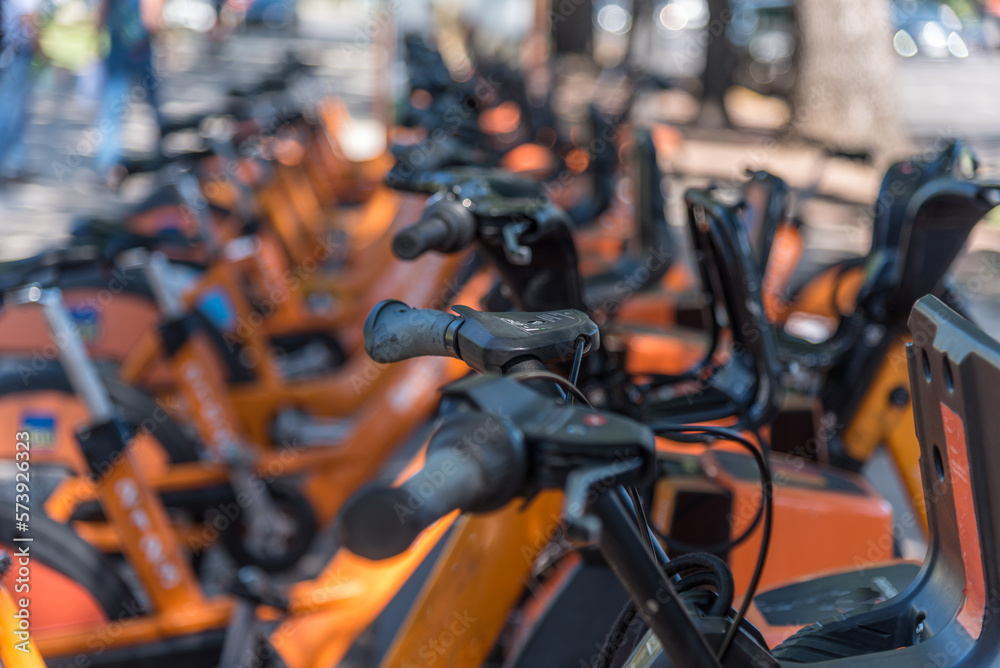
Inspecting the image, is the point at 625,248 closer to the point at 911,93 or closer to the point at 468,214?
the point at 468,214

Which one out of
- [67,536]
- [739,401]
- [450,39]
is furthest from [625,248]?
[450,39]

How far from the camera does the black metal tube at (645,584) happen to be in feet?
2.74

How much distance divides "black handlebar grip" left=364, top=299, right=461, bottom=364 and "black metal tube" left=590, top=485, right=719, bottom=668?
0.83ft

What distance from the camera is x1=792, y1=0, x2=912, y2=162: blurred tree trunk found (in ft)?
27.2

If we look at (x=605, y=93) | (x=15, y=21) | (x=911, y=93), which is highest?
(x=15, y=21)

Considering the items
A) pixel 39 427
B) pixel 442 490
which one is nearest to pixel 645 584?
pixel 442 490

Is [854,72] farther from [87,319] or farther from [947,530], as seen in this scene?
[947,530]

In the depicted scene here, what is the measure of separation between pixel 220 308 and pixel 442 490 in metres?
3.23

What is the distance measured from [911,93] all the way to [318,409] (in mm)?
15948

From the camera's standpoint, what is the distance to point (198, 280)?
156 inches

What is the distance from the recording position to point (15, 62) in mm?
6887

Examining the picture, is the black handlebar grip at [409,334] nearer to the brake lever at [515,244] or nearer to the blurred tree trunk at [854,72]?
the brake lever at [515,244]

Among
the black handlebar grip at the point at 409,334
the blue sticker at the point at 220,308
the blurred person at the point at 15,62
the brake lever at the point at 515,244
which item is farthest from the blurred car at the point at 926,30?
the black handlebar grip at the point at 409,334

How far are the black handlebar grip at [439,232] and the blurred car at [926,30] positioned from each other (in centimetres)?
2117
